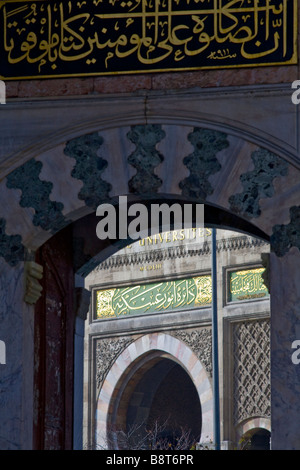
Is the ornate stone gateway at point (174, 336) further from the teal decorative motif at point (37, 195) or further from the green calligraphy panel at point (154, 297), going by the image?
the teal decorative motif at point (37, 195)

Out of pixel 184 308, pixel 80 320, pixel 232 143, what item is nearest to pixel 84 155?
pixel 232 143

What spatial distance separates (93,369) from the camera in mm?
16891

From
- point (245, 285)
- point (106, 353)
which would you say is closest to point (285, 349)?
point (245, 285)

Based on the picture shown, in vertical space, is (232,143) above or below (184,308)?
below

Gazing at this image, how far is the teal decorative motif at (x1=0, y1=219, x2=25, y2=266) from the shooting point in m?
6.78

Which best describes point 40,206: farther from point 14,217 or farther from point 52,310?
point 52,310

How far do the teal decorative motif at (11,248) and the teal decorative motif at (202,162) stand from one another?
34.5 inches

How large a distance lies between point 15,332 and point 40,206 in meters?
0.65

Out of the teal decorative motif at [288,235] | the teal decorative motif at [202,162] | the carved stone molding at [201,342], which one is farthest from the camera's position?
the carved stone molding at [201,342]

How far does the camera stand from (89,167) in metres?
6.79

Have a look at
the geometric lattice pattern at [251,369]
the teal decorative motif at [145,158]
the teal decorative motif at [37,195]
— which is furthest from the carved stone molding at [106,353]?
the teal decorative motif at [145,158]

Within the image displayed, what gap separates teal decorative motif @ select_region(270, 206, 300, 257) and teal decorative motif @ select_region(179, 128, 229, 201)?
410 millimetres

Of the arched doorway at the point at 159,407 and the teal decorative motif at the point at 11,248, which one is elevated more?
the arched doorway at the point at 159,407

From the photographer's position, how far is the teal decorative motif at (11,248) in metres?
6.78
